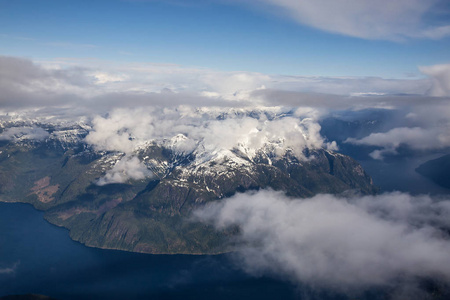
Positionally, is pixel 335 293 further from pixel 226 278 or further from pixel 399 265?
pixel 226 278

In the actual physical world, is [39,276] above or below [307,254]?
below

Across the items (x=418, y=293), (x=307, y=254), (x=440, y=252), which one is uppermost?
(x=440, y=252)

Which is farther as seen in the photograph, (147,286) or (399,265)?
(147,286)

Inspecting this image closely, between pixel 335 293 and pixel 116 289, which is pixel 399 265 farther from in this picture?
pixel 116 289

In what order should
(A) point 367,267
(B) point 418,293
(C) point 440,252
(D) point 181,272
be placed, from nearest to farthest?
(B) point 418,293, (C) point 440,252, (A) point 367,267, (D) point 181,272

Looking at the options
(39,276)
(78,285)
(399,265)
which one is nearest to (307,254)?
(399,265)

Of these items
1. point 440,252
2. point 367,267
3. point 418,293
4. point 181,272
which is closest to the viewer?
point 418,293

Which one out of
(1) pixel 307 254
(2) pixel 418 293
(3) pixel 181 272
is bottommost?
(3) pixel 181 272

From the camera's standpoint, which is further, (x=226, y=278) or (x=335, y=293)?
(x=226, y=278)

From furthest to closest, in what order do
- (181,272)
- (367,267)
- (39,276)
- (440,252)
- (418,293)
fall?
1. (181,272)
2. (39,276)
3. (367,267)
4. (440,252)
5. (418,293)

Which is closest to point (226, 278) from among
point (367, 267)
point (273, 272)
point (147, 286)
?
point (273, 272)
